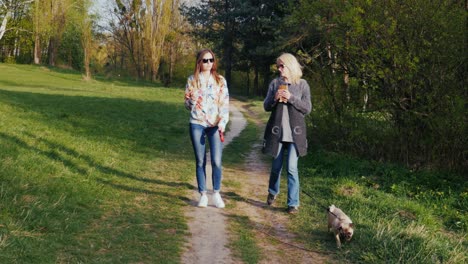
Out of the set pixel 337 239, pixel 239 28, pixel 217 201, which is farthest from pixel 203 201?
pixel 239 28

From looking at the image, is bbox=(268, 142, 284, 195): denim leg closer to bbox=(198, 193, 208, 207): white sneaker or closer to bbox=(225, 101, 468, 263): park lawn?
bbox=(225, 101, 468, 263): park lawn

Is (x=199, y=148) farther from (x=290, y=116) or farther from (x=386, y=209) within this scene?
(x=386, y=209)

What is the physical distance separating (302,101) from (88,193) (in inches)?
118

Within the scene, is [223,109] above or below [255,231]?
above

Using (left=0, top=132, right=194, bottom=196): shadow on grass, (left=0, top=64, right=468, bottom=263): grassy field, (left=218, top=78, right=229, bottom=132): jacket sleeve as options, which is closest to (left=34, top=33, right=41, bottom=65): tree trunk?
(left=0, top=64, right=468, bottom=263): grassy field

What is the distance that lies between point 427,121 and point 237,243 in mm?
4583

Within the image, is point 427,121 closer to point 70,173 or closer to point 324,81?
point 324,81

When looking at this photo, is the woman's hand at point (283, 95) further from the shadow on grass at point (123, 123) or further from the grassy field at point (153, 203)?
the shadow on grass at point (123, 123)

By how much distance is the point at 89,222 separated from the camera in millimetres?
4801

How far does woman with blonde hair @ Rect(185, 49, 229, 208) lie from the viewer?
5.62 metres

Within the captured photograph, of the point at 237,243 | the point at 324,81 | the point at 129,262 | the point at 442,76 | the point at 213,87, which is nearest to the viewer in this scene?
the point at 129,262

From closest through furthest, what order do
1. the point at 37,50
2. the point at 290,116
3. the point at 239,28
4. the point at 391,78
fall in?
the point at 290,116, the point at 391,78, the point at 239,28, the point at 37,50

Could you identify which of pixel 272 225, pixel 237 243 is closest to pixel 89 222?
pixel 237 243

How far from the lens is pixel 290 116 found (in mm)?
5547
